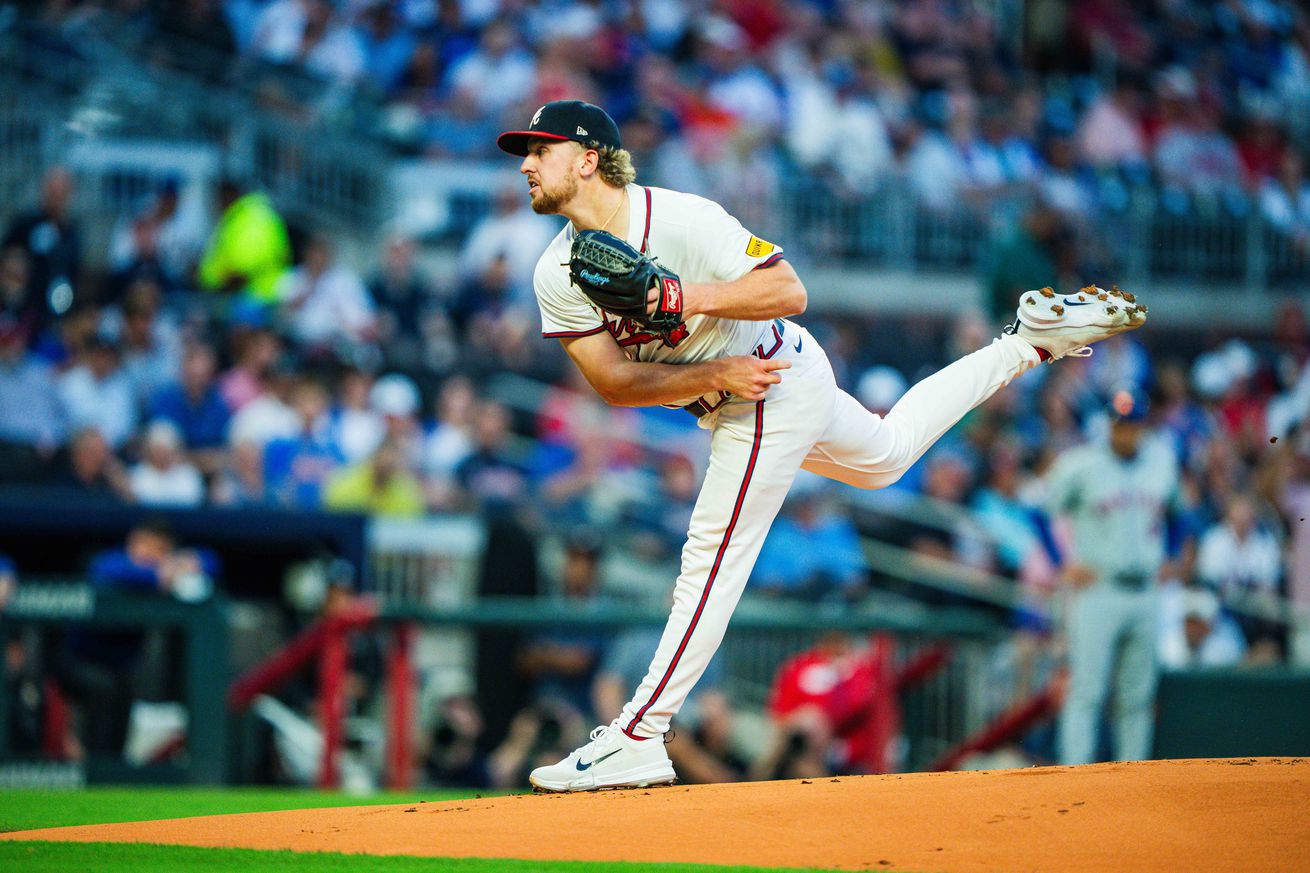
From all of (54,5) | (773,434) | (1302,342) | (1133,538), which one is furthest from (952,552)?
(54,5)

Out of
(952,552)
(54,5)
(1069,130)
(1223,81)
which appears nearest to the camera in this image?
(952,552)

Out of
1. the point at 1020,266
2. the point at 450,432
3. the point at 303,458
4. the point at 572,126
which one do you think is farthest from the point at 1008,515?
the point at 572,126

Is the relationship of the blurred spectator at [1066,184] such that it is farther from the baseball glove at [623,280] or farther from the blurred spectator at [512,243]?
the baseball glove at [623,280]

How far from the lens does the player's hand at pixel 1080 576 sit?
8.60m

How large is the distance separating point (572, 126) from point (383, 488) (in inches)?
218

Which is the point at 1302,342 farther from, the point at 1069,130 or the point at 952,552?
the point at 952,552

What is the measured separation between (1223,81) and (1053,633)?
1028 centimetres

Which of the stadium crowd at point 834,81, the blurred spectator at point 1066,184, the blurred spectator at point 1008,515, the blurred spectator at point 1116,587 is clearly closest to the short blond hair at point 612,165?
the blurred spectator at point 1116,587

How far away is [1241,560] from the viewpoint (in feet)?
36.4

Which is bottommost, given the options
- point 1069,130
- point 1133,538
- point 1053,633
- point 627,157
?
point 1053,633

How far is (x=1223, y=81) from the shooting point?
1795 cm

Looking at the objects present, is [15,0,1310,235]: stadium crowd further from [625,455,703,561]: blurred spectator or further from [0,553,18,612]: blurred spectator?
[0,553,18,612]: blurred spectator

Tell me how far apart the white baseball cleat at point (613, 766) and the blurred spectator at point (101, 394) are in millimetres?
6298

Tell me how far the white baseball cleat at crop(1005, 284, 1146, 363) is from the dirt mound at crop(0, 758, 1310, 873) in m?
1.56
